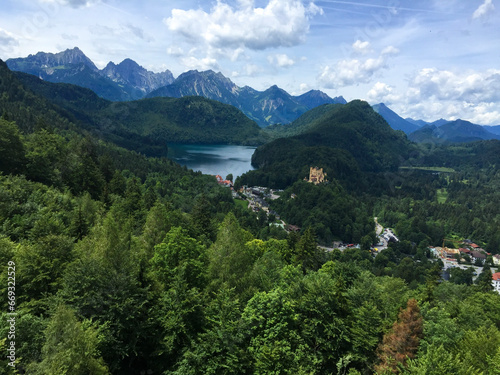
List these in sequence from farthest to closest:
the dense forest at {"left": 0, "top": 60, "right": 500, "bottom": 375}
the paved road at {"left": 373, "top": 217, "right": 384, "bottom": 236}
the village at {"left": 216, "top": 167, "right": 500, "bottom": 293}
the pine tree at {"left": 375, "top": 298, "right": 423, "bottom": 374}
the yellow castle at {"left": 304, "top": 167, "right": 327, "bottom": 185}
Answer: the yellow castle at {"left": 304, "top": 167, "right": 327, "bottom": 185}
the paved road at {"left": 373, "top": 217, "right": 384, "bottom": 236}
the village at {"left": 216, "top": 167, "right": 500, "bottom": 293}
the pine tree at {"left": 375, "top": 298, "right": 423, "bottom": 374}
the dense forest at {"left": 0, "top": 60, "right": 500, "bottom": 375}

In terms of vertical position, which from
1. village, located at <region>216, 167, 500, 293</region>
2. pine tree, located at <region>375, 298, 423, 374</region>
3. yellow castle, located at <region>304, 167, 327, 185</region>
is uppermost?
pine tree, located at <region>375, 298, 423, 374</region>

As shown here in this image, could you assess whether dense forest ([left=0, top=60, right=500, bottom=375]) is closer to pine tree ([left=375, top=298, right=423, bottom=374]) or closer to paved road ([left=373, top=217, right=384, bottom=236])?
pine tree ([left=375, top=298, right=423, bottom=374])

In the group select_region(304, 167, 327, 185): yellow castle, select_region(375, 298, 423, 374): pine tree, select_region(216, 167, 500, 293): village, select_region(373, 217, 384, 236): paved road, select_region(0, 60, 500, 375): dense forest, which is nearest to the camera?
select_region(0, 60, 500, 375): dense forest

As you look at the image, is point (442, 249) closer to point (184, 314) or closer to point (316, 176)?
point (316, 176)

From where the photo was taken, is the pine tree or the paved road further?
the paved road

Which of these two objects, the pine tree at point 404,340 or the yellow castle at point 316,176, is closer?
the pine tree at point 404,340

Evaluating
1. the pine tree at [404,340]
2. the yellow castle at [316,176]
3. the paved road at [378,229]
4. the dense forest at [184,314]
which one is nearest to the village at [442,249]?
the paved road at [378,229]

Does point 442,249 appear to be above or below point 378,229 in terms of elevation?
below

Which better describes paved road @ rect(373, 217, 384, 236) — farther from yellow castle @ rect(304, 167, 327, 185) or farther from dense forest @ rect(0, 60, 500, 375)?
dense forest @ rect(0, 60, 500, 375)

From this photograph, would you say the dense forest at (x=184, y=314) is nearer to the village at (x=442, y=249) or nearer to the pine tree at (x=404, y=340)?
the pine tree at (x=404, y=340)

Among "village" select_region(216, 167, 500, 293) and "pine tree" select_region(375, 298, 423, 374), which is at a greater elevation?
"pine tree" select_region(375, 298, 423, 374)

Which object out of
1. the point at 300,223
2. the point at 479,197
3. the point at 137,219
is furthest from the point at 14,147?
the point at 479,197

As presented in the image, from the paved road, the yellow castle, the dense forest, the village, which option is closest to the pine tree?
the dense forest

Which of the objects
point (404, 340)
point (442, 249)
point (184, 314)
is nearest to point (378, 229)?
point (442, 249)
